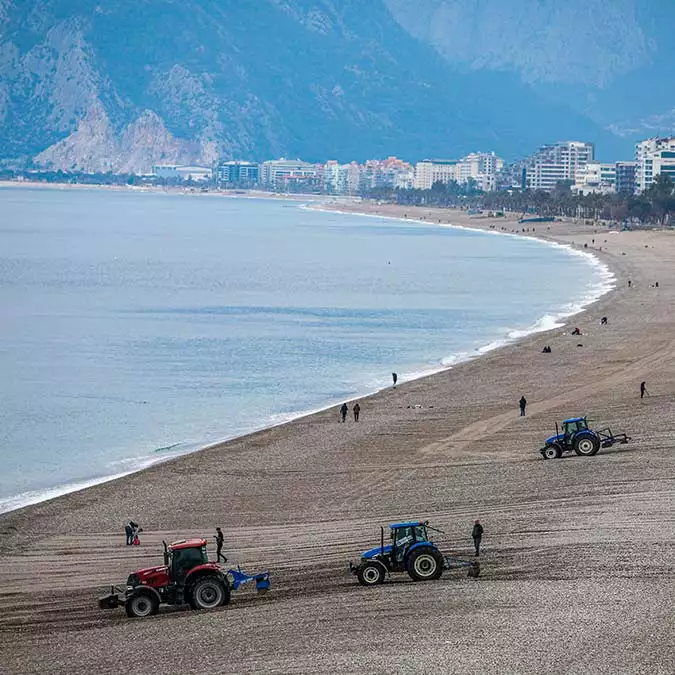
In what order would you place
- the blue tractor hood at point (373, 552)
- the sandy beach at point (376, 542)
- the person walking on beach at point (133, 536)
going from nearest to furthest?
the sandy beach at point (376, 542) < the blue tractor hood at point (373, 552) < the person walking on beach at point (133, 536)

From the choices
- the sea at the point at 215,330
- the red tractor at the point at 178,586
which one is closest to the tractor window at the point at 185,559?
the red tractor at the point at 178,586

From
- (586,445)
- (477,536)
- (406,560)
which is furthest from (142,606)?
(586,445)

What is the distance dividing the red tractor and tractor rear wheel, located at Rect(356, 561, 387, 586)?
178cm

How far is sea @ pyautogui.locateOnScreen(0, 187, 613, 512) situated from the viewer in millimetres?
35812

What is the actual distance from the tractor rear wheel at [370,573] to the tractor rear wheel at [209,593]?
71.8 inches

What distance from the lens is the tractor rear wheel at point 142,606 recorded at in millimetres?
19047

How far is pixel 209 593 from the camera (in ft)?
63.1

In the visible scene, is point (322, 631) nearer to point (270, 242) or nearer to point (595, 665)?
point (595, 665)

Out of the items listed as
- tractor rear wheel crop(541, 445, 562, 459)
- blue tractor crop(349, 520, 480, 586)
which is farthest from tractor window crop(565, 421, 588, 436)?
blue tractor crop(349, 520, 480, 586)

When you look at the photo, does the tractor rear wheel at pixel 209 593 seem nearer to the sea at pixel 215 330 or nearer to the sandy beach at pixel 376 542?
the sandy beach at pixel 376 542

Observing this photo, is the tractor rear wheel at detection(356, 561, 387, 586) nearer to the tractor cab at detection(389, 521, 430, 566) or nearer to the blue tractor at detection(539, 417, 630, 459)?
the tractor cab at detection(389, 521, 430, 566)

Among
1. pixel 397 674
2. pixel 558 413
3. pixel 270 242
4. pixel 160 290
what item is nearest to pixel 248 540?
pixel 397 674

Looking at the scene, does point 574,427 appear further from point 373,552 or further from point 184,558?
point 184,558

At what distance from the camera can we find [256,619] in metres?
18.5
